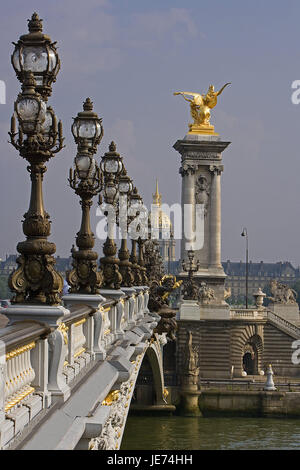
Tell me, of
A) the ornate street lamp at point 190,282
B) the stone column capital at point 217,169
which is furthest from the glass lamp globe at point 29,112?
the stone column capital at point 217,169

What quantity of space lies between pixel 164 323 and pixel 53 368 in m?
26.2

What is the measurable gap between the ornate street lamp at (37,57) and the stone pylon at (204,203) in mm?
70025

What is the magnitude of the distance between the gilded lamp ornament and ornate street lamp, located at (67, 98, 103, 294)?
69899 mm

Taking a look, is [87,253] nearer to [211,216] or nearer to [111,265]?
[111,265]

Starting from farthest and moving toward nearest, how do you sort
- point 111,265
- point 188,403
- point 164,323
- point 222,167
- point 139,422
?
point 222,167
point 188,403
point 139,422
point 164,323
point 111,265

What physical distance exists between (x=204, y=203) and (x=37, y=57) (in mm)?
72756

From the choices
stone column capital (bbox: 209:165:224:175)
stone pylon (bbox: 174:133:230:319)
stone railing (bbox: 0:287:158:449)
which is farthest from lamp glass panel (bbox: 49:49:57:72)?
stone column capital (bbox: 209:165:224:175)

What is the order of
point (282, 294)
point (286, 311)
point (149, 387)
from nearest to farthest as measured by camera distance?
point (149, 387) → point (286, 311) → point (282, 294)

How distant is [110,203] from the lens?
20547 millimetres

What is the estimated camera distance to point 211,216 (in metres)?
83.8

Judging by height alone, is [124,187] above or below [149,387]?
above

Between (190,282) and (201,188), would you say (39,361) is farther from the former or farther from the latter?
(201,188)

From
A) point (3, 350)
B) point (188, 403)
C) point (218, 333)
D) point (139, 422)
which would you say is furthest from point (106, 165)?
point (218, 333)

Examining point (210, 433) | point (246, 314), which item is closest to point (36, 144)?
point (210, 433)
